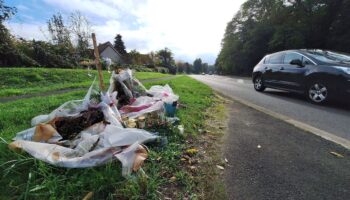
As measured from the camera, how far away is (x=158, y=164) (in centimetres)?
245

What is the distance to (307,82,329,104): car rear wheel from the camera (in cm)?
640

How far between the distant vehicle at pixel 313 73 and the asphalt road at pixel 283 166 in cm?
301

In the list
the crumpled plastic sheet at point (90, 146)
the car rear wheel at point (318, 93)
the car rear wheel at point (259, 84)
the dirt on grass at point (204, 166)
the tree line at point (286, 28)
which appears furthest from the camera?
the tree line at point (286, 28)

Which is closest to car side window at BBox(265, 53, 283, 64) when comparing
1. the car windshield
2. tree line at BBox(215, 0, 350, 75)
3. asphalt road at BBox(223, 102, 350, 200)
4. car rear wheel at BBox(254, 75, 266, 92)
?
car rear wheel at BBox(254, 75, 266, 92)

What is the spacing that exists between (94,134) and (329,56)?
22.8 ft

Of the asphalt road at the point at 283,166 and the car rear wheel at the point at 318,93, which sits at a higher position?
the car rear wheel at the point at 318,93

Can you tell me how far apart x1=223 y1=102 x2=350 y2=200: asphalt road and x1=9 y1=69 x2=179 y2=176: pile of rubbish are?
3.31ft

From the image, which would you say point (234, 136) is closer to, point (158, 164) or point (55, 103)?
point (158, 164)

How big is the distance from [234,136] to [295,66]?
5103 millimetres

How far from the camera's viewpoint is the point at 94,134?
111 inches

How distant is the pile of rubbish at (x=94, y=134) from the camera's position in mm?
2301

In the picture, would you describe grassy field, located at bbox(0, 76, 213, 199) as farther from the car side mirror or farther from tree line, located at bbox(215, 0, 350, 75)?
tree line, located at bbox(215, 0, 350, 75)

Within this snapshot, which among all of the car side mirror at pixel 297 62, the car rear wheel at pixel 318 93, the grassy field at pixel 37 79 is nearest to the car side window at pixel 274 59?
the car side mirror at pixel 297 62

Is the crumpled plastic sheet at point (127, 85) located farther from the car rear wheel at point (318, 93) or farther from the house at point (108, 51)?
the house at point (108, 51)
